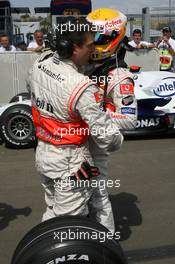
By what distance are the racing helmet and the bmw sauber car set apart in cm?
419

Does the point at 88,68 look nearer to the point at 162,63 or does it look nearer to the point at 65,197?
the point at 65,197

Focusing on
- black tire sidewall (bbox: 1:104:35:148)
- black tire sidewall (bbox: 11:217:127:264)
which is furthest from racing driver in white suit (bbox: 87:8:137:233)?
black tire sidewall (bbox: 1:104:35:148)

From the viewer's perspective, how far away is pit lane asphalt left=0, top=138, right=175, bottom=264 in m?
3.84

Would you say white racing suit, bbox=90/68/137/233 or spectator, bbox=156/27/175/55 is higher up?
white racing suit, bbox=90/68/137/233

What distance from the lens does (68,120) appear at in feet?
8.75

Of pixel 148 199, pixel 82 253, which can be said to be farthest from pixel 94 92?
pixel 148 199

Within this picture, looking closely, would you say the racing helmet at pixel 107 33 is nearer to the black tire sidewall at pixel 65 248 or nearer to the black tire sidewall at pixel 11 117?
the black tire sidewall at pixel 65 248

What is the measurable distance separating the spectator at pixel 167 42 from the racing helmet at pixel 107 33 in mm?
7687

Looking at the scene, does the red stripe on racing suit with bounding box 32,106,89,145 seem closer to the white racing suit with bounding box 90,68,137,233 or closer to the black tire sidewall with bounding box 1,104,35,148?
the white racing suit with bounding box 90,68,137,233

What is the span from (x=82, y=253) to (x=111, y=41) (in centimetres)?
145

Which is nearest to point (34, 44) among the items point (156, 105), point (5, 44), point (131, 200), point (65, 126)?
point (5, 44)

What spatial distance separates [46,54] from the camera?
2928 millimetres

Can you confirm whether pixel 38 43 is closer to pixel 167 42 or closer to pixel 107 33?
pixel 167 42

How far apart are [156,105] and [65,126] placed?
479 cm
